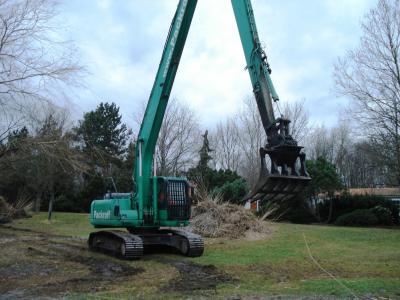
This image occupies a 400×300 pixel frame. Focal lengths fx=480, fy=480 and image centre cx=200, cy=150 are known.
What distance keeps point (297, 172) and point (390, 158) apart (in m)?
18.9

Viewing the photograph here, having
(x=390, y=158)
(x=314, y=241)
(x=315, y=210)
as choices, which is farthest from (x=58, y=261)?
(x=315, y=210)

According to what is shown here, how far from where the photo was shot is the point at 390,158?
25312 millimetres

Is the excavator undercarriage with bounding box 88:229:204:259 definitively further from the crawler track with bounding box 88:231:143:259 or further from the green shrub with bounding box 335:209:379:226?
the green shrub with bounding box 335:209:379:226

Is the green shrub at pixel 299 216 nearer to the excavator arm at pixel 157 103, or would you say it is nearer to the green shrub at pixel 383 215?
the green shrub at pixel 383 215

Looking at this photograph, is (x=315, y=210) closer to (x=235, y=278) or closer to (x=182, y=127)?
(x=182, y=127)

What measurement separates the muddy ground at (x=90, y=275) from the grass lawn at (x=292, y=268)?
0.07 meters

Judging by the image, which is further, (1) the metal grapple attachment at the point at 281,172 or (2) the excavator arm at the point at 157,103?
(2) the excavator arm at the point at 157,103

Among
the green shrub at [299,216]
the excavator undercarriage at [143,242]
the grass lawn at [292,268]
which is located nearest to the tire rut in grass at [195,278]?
the grass lawn at [292,268]

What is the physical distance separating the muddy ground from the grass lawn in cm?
7

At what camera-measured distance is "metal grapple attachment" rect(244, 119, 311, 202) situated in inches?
315

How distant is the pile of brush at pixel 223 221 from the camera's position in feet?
63.1

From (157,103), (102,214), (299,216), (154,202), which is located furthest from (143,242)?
(299,216)

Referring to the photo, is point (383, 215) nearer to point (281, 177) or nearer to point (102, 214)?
point (102, 214)

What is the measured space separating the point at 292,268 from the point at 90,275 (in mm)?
4424
